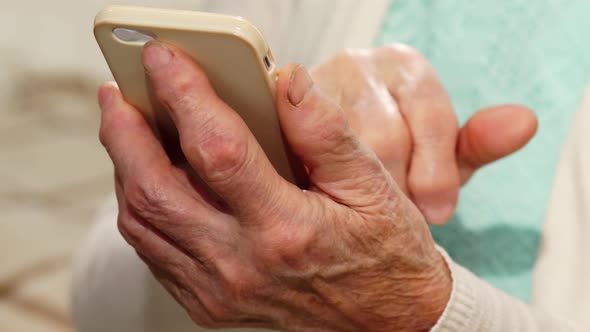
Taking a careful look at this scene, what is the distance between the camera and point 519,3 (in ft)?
2.52

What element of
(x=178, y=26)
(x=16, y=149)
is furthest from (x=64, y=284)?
(x=178, y=26)

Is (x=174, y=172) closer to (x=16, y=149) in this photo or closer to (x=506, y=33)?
(x=506, y=33)

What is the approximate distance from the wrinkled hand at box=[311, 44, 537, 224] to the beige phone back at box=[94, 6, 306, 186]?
0.15m

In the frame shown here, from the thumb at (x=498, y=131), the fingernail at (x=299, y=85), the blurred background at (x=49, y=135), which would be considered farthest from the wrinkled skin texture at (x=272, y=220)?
the blurred background at (x=49, y=135)

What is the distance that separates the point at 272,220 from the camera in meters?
0.48

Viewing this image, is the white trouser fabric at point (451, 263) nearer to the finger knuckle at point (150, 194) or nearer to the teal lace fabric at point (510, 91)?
the teal lace fabric at point (510, 91)

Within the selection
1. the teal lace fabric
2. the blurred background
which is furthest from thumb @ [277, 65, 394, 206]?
the blurred background

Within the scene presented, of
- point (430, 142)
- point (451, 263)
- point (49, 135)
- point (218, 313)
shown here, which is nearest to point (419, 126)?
point (430, 142)

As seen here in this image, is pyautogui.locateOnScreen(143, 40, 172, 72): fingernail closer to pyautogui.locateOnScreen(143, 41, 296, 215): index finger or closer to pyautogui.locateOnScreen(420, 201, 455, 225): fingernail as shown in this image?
pyautogui.locateOnScreen(143, 41, 296, 215): index finger

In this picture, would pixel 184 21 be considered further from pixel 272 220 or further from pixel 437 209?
pixel 437 209

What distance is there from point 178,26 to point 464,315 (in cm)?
32

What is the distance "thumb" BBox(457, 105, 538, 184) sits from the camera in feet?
2.00

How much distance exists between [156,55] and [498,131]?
0.31 metres

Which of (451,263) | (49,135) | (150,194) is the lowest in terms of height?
(49,135)
